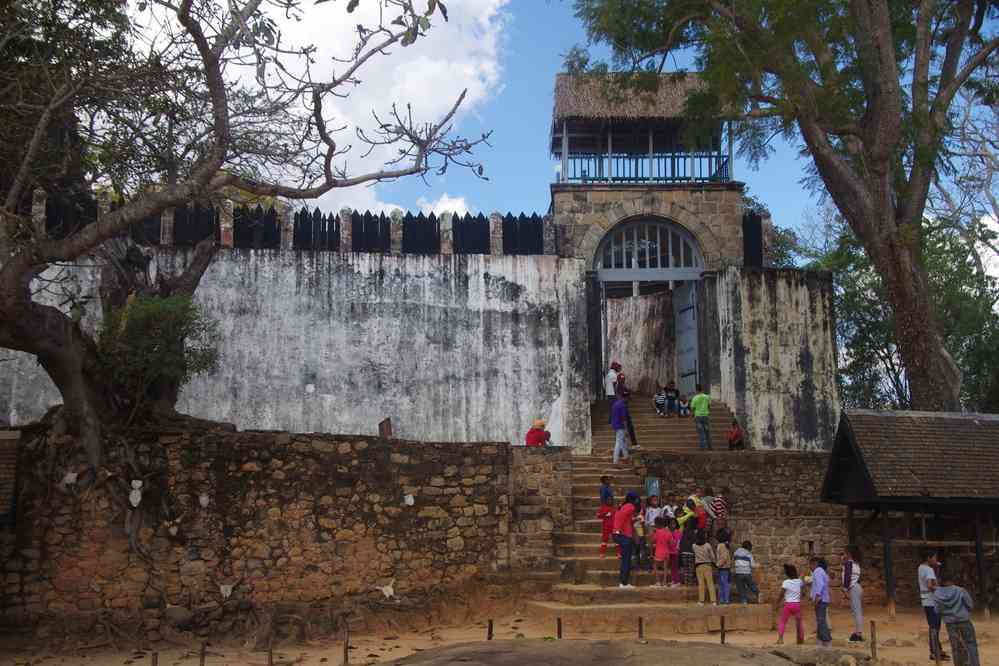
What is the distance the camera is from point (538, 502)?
43.4 ft

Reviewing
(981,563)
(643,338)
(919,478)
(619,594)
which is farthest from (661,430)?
(619,594)

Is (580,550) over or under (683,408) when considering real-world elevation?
under

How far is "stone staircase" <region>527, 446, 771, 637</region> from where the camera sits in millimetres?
11539

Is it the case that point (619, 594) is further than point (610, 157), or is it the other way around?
point (610, 157)

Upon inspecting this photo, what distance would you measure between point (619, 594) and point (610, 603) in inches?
6.3

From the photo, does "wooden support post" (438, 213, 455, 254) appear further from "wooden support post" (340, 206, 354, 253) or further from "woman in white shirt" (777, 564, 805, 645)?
"woman in white shirt" (777, 564, 805, 645)

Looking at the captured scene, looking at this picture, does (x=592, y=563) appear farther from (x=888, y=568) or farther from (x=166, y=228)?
(x=166, y=228)

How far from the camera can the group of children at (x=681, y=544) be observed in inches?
477

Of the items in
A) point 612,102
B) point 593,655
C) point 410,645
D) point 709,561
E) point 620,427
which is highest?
point 612,102

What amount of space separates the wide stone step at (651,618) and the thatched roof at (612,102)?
9.58 metres

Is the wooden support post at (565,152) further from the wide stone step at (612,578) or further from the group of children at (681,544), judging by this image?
the wide stone step at (612,578)

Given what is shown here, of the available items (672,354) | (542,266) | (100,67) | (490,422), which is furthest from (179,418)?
(672,354)

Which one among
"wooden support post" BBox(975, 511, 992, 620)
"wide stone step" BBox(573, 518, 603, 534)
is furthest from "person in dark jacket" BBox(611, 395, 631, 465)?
"wooden support post" BBox(975, 511, 992, 620)

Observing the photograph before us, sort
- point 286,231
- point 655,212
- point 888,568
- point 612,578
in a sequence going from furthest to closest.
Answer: point 655,212 < point 286,231 < point 888,568 < point 612,578
